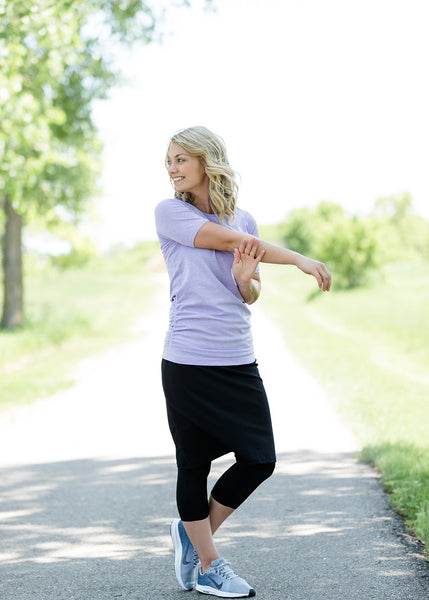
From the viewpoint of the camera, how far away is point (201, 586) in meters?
3.44

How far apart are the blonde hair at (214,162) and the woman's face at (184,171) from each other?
28mm

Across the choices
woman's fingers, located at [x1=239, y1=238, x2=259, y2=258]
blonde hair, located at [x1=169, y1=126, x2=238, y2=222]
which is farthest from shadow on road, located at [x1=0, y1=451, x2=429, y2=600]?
blonde hair, located at [x1=169, y1=126, x2=238, y2=222]

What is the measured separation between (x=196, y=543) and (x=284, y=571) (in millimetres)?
557

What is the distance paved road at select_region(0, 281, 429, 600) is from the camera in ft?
11.8

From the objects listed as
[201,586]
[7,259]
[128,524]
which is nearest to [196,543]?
[201,586]

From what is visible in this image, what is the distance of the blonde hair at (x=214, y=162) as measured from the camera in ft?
10.8

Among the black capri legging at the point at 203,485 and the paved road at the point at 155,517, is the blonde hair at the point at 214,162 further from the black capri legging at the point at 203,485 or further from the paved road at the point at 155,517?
the paved road at the point at 155,517

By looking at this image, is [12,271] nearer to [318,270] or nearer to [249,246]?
[249,246]

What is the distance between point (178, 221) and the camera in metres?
3.31

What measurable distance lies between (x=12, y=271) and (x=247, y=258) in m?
18.2

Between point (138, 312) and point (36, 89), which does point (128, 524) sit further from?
point (138, 312)

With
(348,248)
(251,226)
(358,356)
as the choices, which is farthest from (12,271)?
(348,248)

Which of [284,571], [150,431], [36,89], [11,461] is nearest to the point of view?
[284,571]

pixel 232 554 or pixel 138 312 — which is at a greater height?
pixel 232 554
